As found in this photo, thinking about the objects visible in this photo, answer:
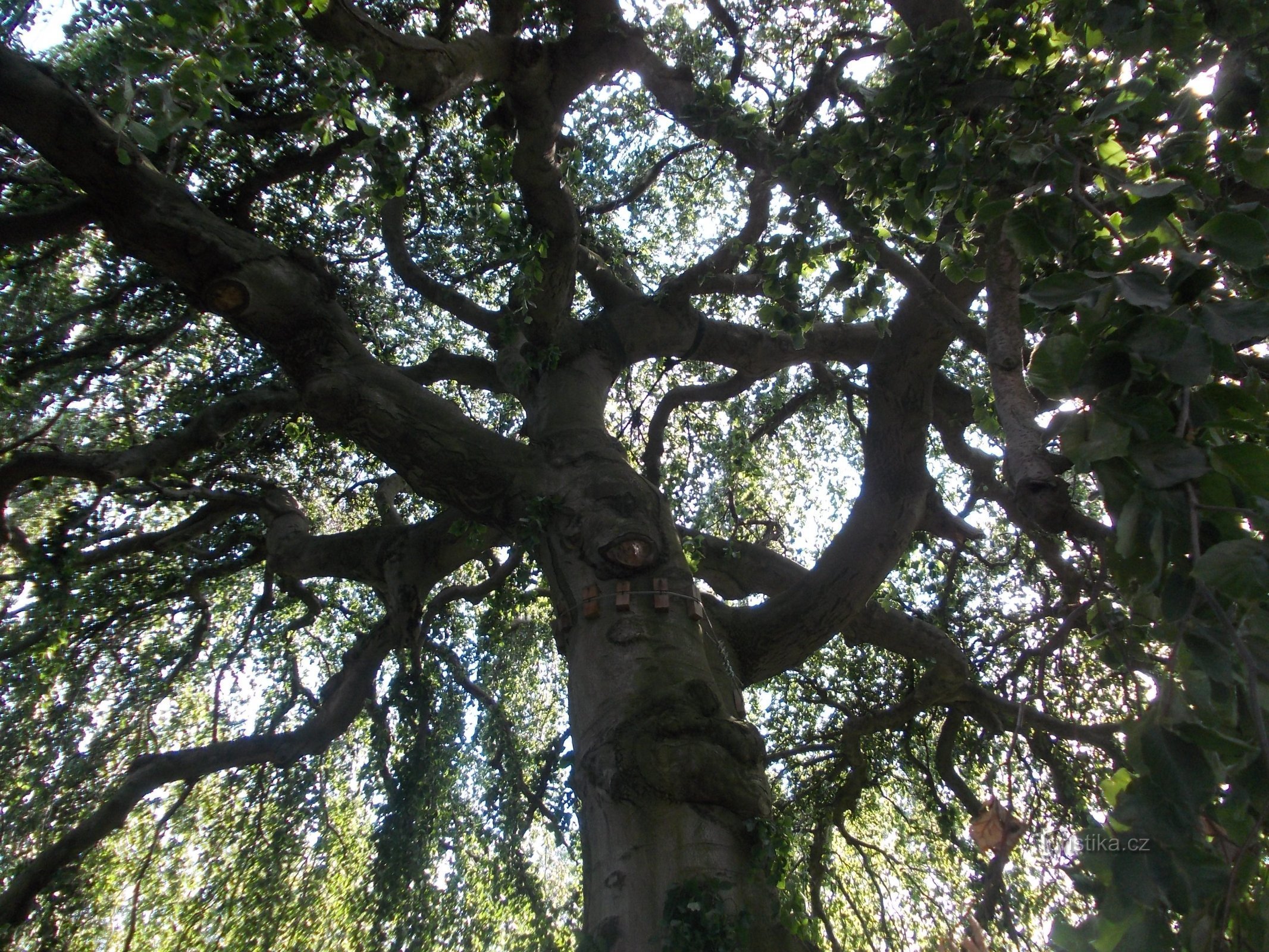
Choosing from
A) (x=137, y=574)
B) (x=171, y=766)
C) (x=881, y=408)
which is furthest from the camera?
(x=137, y=574)

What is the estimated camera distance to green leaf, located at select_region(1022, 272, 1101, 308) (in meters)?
1.23

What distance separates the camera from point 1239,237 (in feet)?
3.84

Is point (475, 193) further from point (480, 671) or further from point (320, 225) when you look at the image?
point (480, 671)

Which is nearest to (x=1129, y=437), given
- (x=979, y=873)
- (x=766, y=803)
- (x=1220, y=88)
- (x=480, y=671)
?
(x=1220, y=88)

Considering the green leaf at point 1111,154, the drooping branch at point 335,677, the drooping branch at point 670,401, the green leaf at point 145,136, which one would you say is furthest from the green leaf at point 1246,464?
the drooping branch at point 670,401

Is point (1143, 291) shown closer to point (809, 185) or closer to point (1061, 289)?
point (1061, 289)

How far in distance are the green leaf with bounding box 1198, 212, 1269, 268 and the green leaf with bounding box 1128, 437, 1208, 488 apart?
299 mm

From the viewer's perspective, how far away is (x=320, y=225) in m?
6.39

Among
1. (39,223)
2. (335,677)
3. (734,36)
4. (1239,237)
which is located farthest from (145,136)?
(734,36)

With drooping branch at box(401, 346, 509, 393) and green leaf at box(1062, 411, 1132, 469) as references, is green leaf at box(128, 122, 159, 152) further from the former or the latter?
drooping branch at box(401, 346, 509, 393)

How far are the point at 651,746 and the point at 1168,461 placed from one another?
5.47 feet

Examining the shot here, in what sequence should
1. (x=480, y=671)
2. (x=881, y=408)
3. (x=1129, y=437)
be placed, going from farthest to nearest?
(x=480, y=671) < (x=881, y=408) < (x=1129, y=437)

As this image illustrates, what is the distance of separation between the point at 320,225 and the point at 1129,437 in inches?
255

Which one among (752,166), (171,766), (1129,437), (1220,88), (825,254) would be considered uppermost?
(752,166)
